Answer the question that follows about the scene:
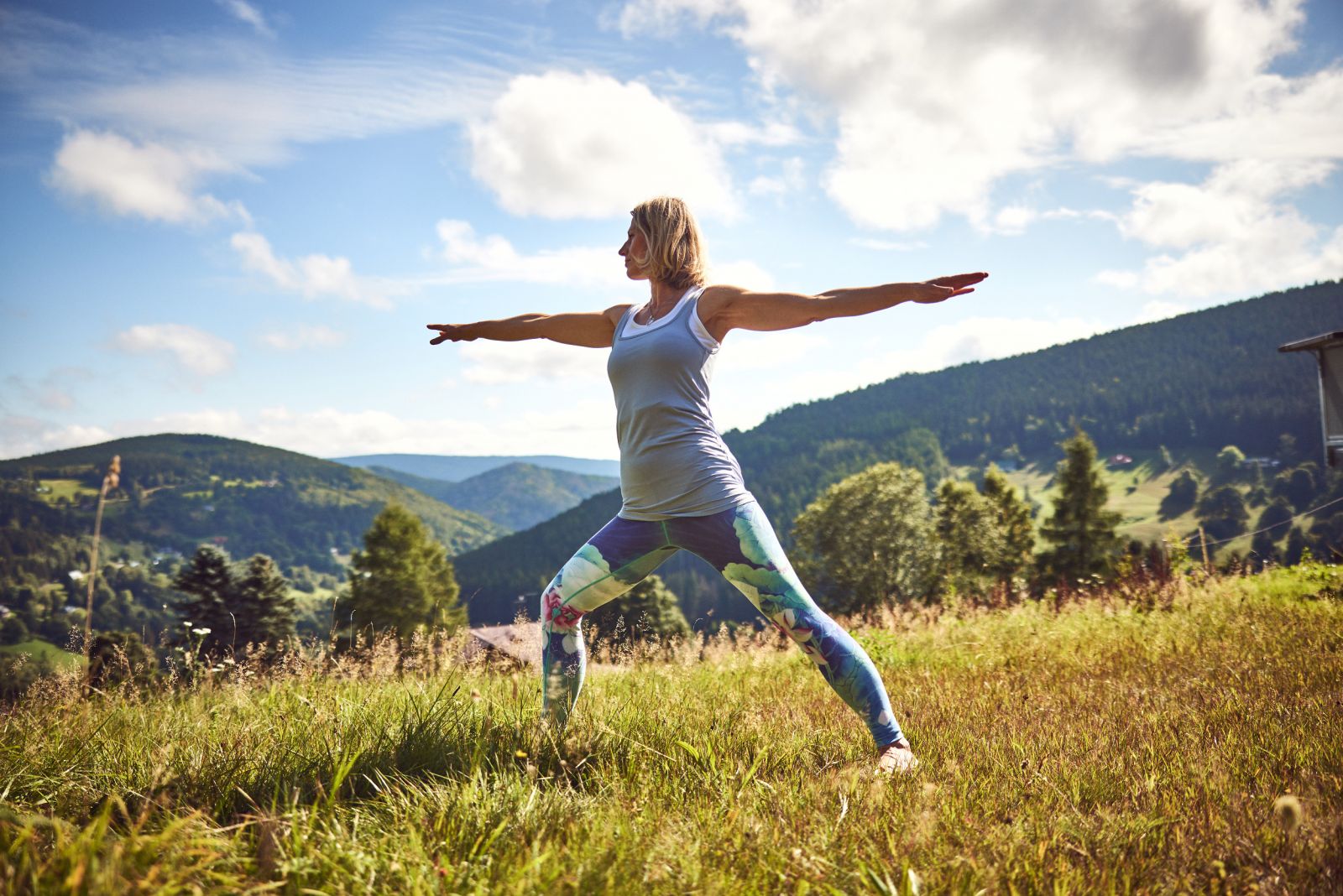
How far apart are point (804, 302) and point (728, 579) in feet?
3.81

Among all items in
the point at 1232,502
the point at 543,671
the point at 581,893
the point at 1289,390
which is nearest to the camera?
the point at 581,893

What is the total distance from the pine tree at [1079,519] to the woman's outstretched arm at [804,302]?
41025mm

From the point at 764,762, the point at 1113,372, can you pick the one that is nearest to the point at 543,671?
the point at 764,762

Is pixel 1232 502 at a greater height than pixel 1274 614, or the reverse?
pixel 1274 614

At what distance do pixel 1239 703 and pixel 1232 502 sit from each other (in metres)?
115

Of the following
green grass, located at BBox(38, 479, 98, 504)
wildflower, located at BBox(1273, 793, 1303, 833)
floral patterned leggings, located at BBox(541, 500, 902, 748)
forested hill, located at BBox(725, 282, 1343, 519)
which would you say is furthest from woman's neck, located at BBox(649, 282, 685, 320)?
green grass, located at BBox(38, 479, 98, 504)

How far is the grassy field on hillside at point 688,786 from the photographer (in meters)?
1.87

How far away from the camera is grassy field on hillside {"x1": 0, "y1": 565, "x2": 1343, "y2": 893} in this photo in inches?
73.4

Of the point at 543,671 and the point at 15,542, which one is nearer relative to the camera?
the point at 543,671

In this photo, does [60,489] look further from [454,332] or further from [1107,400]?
[1107,400]

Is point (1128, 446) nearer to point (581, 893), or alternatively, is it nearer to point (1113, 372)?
point (1113, 372)

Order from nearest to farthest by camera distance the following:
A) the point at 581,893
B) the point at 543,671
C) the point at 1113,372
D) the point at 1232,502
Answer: the point at 581,893, the point at 543,671, the point at 1232,502, the point at 1113,372

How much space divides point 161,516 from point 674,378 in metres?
235

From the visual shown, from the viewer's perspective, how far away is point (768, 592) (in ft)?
10.2
